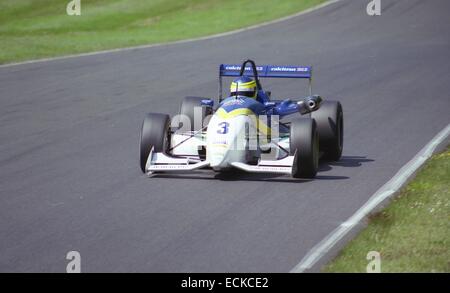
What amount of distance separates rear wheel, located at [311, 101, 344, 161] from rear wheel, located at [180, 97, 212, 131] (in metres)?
1.49

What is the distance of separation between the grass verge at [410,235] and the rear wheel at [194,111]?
10.9 feet

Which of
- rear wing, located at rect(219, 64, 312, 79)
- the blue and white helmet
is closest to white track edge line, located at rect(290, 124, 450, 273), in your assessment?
rear wing, located at rect(219, 64, 312, 79)

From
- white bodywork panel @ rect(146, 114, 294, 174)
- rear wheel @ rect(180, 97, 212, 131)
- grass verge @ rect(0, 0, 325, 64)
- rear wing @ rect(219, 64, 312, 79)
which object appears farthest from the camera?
grass verge @ rect(0, 0, 325, 64)

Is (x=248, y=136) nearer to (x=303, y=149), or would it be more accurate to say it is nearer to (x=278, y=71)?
(x=303, y=149)

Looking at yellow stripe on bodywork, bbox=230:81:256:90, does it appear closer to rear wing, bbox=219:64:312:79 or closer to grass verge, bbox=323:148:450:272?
rear wing, bbox=219:64:312:79

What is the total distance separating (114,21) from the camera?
3991cm

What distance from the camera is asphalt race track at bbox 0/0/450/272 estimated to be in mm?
8344

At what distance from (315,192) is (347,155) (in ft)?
8.76

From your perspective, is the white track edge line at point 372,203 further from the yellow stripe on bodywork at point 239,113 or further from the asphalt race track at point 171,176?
the yellow stripe on bodywork at point 239,113

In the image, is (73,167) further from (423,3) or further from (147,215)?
(423,3)

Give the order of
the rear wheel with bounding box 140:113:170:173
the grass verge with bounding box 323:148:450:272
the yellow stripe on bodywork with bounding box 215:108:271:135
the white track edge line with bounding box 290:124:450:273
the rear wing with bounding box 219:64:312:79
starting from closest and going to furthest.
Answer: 1. the grass verge with bounding box 323:148:450:272
2. the white track edge line with bounding box 290:124:450:273
3. the yellow stripe on bodywork with bounding box 215:108:271:135
4. the rear wheel with bounding box 140:113:170:173
5. the rear wing with bounding box 219:64:312:79

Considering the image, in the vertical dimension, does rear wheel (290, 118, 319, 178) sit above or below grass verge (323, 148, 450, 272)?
above

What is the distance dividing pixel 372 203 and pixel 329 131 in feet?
8.64
